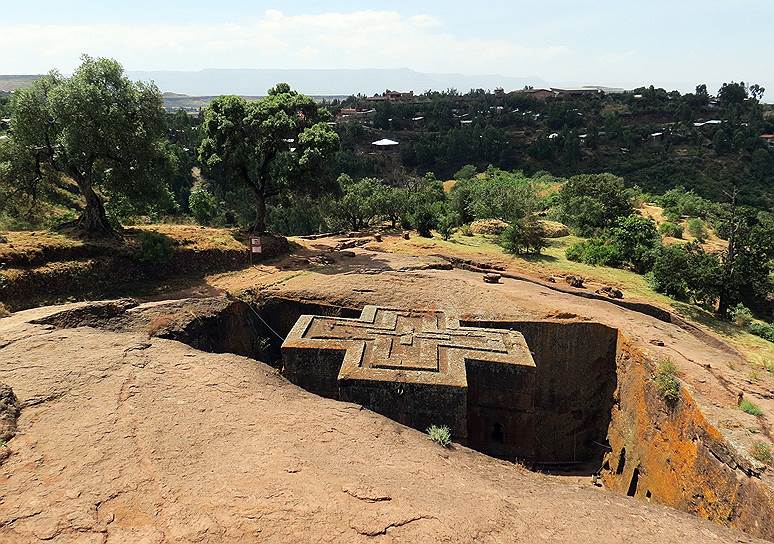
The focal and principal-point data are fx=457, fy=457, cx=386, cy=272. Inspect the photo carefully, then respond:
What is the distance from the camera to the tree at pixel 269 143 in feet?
64.7

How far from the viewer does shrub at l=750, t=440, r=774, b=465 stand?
7980mm

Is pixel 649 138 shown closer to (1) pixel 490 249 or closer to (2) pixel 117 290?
(1) pixel 490 249

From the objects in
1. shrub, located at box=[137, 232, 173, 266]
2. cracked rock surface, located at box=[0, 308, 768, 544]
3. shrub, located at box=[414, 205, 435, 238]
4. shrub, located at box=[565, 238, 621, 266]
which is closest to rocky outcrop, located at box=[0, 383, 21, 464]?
cracked rock surface, located at box=[0, 308, 768, 544]

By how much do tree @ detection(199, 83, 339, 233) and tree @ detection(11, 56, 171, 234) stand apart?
2857mm

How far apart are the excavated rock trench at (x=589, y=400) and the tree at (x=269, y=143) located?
285 inches

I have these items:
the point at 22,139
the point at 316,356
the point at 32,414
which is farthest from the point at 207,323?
the point at 22,139

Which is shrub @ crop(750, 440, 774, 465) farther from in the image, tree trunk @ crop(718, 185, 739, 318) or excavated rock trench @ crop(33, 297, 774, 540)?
tree trunk @ crop(718, 185, 739, 318)

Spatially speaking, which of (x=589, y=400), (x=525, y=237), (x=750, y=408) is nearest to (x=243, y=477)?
(x=750, y=408)

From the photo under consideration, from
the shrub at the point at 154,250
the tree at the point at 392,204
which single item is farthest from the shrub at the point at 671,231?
the shrub at the point at 154,250

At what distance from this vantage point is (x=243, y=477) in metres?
6.19

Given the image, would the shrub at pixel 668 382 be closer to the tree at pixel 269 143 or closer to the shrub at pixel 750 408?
the shrub at pixel 750 408

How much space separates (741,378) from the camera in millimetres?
A: 11539

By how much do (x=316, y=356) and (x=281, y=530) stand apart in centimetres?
543

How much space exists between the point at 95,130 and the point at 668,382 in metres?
18.2
